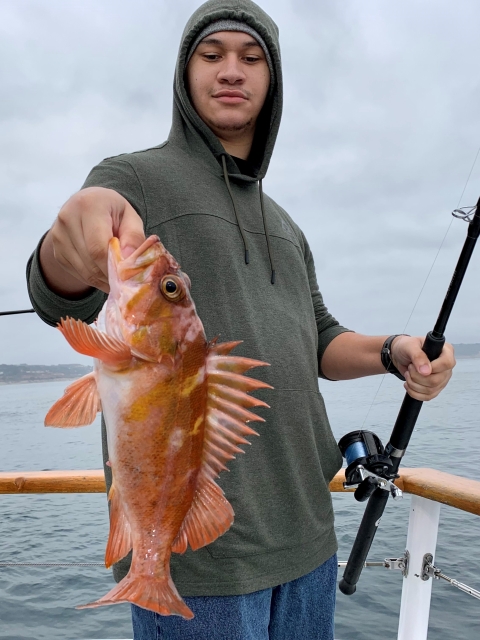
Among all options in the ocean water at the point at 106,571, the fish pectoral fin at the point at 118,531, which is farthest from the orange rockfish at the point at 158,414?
the ocean water at the point at 106,571

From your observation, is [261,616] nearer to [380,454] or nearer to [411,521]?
[380,454]

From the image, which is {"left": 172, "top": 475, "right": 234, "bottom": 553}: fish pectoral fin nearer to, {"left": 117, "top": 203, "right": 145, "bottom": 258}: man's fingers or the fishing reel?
{"left": 117, "top": 203, "right": 145, "bottom": 258}: man's fingers

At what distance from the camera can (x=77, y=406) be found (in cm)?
113

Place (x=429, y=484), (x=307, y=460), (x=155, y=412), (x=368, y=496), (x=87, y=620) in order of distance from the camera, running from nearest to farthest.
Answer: (x=155, y=412)
(x=307, y=460)
(x=368, y=496)
(x=429, y=484)
(x=87, y=620)

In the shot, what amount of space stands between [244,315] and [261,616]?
2.92 feet

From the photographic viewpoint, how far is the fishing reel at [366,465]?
217 cm

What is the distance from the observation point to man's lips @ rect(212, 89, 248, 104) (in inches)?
78.7

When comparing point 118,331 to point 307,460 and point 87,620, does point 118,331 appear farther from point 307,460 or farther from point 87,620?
point 87,620

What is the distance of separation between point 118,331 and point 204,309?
1.84 feet

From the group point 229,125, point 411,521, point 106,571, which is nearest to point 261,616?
point 411,521

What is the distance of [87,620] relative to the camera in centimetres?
490

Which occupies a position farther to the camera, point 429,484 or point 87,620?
point 87,620

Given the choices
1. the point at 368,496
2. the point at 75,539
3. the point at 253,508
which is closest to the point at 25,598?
the point at 75,539

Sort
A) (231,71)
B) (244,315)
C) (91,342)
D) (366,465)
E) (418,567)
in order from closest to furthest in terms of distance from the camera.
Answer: (91,342) → (244,315) → (231,71) → (366,465) → (418,567)
